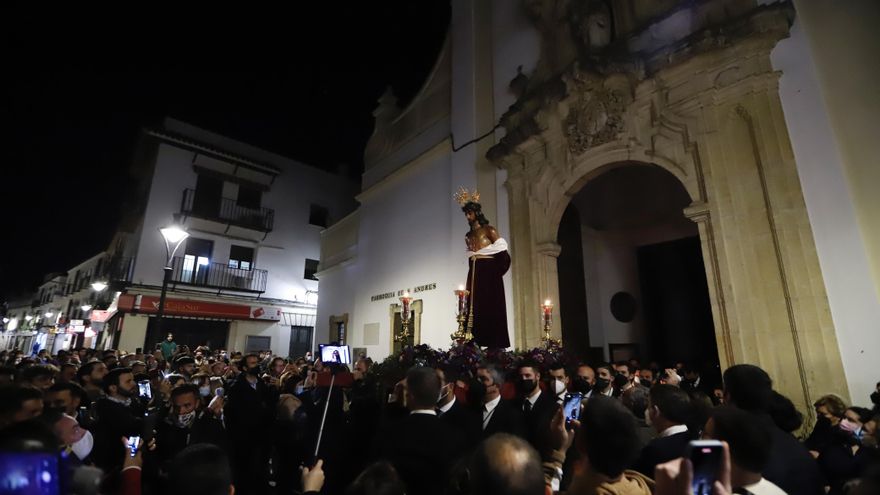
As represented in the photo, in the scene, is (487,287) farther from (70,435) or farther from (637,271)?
(637,271)

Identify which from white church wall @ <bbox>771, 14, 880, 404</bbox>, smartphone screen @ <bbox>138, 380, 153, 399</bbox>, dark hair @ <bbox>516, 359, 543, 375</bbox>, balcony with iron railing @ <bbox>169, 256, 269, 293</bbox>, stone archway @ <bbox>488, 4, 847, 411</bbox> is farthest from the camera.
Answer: balcony with iron railing @ <bbox>169, 256, 269, 293</bbox>

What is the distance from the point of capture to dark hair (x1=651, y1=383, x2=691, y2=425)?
228 centimetres

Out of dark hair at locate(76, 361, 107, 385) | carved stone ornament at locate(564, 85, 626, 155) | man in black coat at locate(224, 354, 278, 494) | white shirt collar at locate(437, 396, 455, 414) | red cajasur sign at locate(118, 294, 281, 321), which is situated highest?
carved stone ornament at locate(564, 85, 626, 155)

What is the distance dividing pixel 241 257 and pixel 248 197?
2935 millimetres

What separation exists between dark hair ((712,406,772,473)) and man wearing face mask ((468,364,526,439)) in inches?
56.4

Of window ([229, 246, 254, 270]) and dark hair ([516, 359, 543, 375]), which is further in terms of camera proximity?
window ([229, 246, 254, 270])

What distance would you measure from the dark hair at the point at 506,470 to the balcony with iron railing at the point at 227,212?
1976cm

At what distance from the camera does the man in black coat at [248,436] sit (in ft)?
13.0

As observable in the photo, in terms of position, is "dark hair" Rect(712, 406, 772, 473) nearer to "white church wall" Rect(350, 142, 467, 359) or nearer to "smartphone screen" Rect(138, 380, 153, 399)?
"smartphone screen" Rect(138, 380, 153, 399)

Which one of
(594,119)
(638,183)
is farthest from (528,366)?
(638,183)

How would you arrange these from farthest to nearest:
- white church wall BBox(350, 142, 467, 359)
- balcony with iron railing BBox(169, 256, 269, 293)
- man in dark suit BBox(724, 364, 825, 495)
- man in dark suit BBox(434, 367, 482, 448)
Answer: balcony with iron railing BBox(169, 256, 269, 293) < white church wall BBox(350, 142, 467, 359) < man in dark suit BBox(434, 367, 482, 448) < man in dark suit BBox(724, 364, 825, 495)

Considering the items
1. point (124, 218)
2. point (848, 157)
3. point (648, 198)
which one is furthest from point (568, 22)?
point (124, 218)

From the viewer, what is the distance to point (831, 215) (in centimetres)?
533

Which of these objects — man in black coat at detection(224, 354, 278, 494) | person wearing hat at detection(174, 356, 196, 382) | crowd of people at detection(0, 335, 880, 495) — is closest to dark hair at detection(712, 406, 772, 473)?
crowd of people at detection(0, 335, 880, 495)
